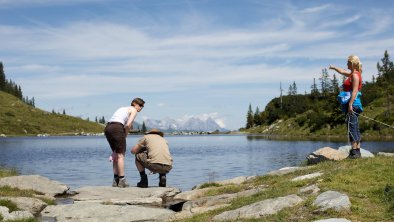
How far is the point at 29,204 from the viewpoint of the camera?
45.4ft

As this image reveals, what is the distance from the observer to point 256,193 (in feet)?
42.8

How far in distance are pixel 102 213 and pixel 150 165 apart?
5.37 meters

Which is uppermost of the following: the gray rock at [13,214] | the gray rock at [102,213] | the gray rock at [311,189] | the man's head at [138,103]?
the man's head at [138,103]

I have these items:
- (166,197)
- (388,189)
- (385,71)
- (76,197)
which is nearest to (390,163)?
(388,189)

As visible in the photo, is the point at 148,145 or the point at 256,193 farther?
the point at 148,145

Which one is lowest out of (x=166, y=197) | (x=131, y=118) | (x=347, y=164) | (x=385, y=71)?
(x=166, y=197)

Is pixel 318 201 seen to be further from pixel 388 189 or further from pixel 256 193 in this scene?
pixel 256 193

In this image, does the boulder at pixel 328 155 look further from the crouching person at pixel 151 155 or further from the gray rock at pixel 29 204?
the gray rock at pixel 29 204

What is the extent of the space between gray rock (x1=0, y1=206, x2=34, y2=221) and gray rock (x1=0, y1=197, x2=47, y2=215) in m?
1.04

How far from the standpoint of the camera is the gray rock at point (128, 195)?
1502 centimetres

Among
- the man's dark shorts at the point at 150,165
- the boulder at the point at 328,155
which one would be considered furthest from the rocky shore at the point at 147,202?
the man's dark shorts at the point at 150,165

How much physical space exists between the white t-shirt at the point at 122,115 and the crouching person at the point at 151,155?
1.16 meters

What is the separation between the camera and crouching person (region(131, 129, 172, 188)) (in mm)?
18062

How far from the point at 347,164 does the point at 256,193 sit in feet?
11.6
